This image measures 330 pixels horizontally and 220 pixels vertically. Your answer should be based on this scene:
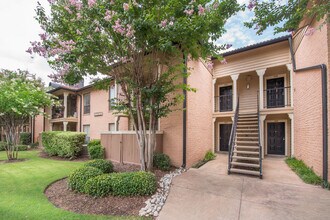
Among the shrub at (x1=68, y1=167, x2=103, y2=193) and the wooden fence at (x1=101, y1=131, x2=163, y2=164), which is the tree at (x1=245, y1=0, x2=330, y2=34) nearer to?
the wooden fence at (x1=101, y1=131, x2=163, y2=164)

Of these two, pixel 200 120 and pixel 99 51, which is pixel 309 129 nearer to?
pixel 200 120

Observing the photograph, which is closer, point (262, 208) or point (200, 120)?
point (262, 208)

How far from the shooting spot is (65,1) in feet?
16.7

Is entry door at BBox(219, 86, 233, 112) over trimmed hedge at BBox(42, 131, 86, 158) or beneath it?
over

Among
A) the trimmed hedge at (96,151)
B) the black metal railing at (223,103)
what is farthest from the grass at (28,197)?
the black metal railing at (223,103)

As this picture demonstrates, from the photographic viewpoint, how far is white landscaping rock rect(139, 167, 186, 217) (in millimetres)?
3727

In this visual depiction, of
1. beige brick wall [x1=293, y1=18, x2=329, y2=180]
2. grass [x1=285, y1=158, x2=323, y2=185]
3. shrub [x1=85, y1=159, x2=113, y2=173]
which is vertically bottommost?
grass [x1=285, y1=158, x2=323, y2=185]

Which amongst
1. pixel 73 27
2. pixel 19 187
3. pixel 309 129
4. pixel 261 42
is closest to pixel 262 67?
pixel 261 42

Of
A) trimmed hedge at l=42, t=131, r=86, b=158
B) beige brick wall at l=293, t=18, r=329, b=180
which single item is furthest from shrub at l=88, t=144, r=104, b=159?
beige brick wall at l=293, t=18, r=329, b=180

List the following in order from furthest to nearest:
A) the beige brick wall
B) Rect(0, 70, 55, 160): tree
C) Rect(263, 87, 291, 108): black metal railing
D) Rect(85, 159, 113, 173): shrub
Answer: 1. Rect(263, 87, 291, 108): black metal railing
2. Rect(0, 70, 55, 160): tree
3. Rect(85, 159, 113, 173): shrub
4. the beige brick wall

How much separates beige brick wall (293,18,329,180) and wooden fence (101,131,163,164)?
5648 mm

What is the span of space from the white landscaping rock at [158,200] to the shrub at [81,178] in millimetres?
1914

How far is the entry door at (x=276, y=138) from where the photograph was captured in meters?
9.74

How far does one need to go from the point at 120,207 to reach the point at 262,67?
9948 mm
